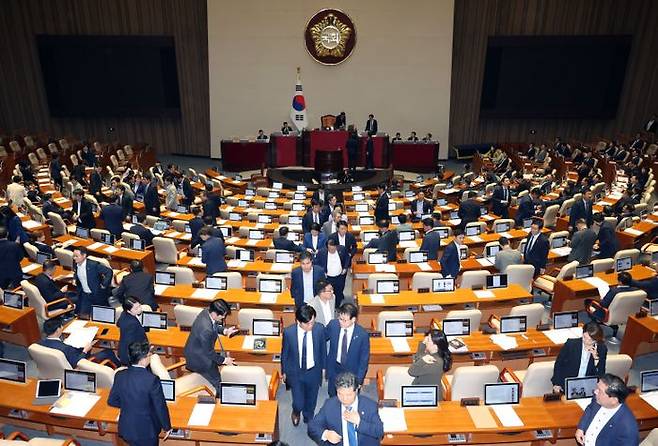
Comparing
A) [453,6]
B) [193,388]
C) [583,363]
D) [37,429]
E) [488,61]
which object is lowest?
[37,429]

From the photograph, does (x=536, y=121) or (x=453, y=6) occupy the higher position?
(x=453, y=6)

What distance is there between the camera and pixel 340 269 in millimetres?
8516

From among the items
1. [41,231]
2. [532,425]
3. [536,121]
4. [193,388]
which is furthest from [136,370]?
[536,121]

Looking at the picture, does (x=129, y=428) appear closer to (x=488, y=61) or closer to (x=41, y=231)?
(x=41, y=231)

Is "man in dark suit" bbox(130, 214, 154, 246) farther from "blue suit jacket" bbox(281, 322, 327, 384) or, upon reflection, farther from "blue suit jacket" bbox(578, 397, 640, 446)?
"blue suit jacket" bbox(578, 397, 640, 446)

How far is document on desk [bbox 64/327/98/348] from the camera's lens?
6672mm

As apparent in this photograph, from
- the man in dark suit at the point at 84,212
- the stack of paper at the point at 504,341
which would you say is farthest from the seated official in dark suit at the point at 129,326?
the man in dark suit at the point at 84,212

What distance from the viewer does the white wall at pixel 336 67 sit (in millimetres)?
Answer: 21141

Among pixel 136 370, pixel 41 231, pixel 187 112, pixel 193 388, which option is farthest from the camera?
pixel 187 112

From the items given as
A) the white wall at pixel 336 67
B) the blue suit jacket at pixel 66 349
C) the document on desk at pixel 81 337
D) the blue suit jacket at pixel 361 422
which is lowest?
the document on desk at pixel 81 337

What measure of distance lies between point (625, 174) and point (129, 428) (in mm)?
16866

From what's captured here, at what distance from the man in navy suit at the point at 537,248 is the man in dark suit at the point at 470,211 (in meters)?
2.65

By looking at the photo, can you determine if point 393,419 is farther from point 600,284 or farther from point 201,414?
point 600,284

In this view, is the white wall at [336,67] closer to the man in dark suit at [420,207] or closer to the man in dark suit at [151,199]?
the man in dark suit at [151,199]
